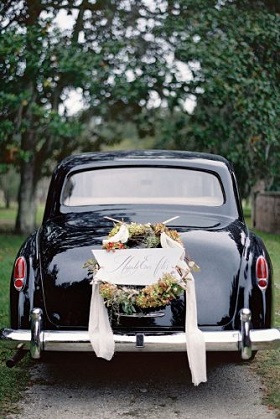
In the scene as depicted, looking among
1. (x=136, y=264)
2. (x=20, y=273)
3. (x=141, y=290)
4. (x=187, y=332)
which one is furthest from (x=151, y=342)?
(x=20, y=273)

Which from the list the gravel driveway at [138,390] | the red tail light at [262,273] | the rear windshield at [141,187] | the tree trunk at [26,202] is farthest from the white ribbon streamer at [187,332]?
the tree trunk at [26,202]

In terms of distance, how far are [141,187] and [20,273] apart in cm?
159

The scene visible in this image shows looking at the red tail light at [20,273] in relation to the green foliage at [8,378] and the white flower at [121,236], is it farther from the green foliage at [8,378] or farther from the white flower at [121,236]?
the white flower at [121,236]

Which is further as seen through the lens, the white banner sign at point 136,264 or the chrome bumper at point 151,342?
the white banner sign at point 136,264

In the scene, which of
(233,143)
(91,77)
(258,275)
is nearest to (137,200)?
(258,275)

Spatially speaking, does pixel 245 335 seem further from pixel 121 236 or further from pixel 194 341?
pixel 121 236

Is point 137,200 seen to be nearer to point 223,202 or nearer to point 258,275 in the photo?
point 223,202

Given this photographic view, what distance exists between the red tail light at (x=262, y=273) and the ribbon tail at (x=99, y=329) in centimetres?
109

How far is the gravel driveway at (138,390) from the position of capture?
479 cm

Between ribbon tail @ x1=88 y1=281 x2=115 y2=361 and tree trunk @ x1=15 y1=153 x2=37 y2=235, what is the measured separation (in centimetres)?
1656

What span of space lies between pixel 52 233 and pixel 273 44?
13934 millimetres

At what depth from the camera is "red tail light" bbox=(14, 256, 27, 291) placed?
516 cm

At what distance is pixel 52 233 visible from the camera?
554 cm

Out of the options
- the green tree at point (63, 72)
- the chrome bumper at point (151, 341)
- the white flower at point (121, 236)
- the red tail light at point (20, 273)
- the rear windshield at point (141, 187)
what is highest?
the white flower at point (121, 236)
